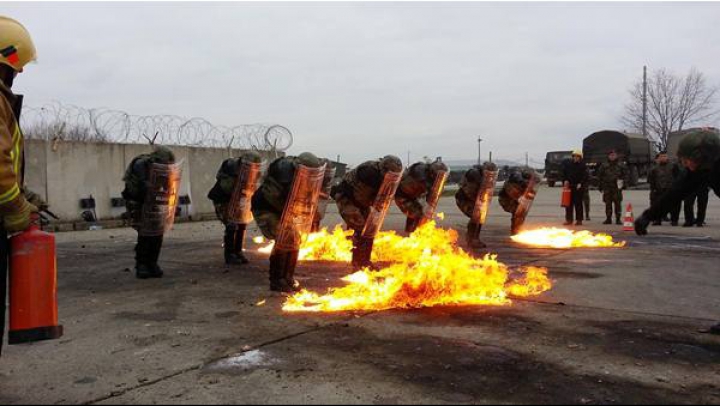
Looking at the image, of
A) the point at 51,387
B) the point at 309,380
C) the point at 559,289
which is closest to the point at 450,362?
the point at 309,380

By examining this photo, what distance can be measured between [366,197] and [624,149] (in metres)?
27.2

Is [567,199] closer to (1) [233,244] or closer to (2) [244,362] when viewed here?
(1) [233,244]

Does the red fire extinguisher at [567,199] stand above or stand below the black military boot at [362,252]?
above

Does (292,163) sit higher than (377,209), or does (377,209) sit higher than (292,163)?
(292,163)

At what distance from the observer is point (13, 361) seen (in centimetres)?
377

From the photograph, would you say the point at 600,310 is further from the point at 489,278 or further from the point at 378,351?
the point at 378,351

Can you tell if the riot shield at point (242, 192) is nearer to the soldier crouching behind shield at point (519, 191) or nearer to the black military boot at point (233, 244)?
the black military boot at point (233, 244)

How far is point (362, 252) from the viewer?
22.9ft

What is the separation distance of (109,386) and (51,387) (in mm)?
334

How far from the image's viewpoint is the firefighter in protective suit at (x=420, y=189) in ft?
25.5

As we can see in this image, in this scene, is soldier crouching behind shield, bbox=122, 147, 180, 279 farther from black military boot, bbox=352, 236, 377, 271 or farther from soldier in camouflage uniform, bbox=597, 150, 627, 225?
soldier in camouflage uniform, bbox=597, 150, 627, 225

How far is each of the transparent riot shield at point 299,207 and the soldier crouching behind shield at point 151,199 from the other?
182 centimetres

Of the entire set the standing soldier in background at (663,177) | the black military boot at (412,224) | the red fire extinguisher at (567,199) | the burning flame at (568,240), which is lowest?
the burning flame at (568,240)

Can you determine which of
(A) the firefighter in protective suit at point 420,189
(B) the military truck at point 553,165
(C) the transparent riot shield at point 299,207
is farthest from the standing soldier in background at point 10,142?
(B) the military truck at point 553,165
